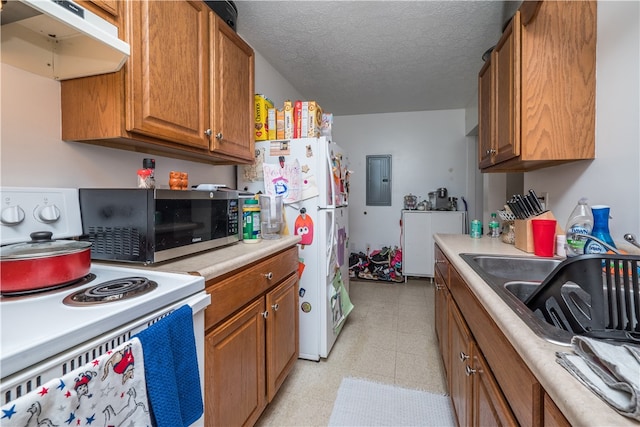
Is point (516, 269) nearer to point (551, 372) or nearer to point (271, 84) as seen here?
point (551, 372)

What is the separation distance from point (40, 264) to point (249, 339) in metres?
0.78

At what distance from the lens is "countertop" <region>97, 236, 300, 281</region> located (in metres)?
1.00

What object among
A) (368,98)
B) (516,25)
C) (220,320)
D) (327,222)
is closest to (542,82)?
(516,25)

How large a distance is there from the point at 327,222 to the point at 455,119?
10.2ft

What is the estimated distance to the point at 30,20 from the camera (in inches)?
30.8

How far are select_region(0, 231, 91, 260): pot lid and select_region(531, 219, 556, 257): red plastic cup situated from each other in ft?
6.02

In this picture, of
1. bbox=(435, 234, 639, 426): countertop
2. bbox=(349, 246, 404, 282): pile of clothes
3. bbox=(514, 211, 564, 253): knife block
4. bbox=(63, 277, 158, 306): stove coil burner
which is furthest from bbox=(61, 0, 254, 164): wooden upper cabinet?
bbox=(349, 246, 404, 282): pile of clothes

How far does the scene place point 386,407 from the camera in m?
1.57

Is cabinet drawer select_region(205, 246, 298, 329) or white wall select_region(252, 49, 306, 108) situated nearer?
cabinet drawer select_region(205, 246, 298, 329)

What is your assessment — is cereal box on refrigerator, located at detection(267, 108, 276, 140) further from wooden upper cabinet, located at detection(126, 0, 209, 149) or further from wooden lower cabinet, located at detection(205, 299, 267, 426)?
wooden lower cabinet, located at detection(205, 299, 267, 426)

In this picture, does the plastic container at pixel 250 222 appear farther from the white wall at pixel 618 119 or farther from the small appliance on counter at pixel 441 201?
the small appliance on counter at pixel 441 201

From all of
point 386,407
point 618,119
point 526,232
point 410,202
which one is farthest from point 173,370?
point 410,202

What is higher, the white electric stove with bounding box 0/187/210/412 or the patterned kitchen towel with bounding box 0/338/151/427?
the white electric stove with bounding box 0/187/210/412

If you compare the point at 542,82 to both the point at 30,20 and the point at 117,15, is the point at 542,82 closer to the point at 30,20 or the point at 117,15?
the point at 117,15
